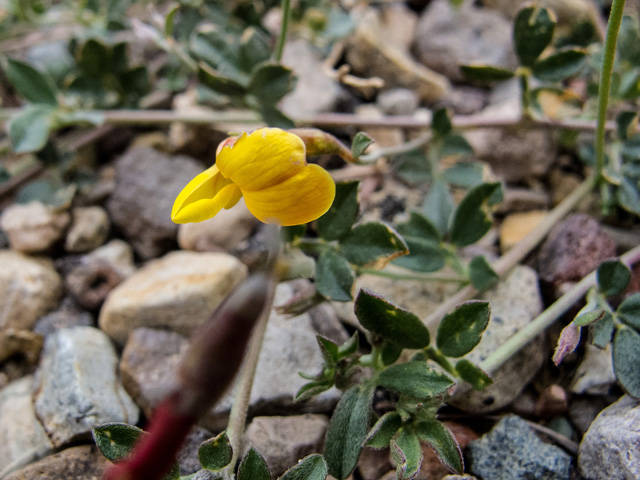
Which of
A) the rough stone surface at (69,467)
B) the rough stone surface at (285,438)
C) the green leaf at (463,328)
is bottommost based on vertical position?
the rough stone surface at (69,467)

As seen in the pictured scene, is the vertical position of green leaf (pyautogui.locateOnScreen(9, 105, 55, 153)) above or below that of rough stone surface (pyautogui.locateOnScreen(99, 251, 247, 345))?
above

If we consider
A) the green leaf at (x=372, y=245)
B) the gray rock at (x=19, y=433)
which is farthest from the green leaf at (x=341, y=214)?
the gray rock at (x=19, y=433)

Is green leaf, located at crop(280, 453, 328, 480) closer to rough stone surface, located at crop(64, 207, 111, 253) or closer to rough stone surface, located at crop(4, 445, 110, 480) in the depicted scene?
rough stone surface, located at crop(4, 445, 110, 480)

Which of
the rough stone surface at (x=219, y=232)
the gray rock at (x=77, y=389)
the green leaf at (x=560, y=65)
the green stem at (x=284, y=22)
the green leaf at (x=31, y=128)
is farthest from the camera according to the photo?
the rough stone surface at (x=219, y=232)

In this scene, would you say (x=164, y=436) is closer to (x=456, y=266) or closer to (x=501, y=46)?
(x=456, y=266)

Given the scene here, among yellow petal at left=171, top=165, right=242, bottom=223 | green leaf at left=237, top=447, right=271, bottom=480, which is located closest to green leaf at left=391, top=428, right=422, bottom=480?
green leaf at left=237, top=447, right=271, bottom=480

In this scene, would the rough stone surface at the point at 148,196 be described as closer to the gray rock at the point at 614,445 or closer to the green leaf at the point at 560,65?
the green leaf at the point at 560,65

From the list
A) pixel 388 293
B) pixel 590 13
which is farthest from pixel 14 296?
pixel 590 13

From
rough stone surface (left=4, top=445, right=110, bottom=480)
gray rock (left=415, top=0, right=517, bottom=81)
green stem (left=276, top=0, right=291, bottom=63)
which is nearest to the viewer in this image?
rough stone surface (left=4, top=445, right=110, bottom=480)
